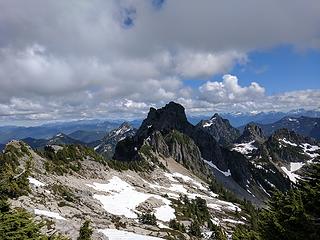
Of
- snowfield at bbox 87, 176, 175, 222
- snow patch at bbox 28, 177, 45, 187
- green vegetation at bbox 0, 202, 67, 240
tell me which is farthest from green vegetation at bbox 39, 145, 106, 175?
green vegetation at bbox 0, 202, 67, 240

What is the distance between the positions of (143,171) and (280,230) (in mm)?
134126

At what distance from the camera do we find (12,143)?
85.6 metres

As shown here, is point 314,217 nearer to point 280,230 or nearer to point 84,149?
point 280,230

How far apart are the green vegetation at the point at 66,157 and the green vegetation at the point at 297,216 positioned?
70.7m

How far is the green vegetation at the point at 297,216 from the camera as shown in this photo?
20.0 metres

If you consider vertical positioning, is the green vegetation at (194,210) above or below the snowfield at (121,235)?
below

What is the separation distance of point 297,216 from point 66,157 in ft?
304

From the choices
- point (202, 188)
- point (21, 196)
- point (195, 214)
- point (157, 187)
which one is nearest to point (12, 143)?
point (21, 196)

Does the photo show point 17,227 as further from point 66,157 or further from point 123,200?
point 66,157

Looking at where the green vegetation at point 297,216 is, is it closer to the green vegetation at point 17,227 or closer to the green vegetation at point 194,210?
the green vegetation at point 17,227

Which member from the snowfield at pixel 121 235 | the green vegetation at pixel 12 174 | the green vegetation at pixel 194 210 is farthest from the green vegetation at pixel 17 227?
the green vegetation at pixel 194 210

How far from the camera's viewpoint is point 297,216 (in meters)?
20.6

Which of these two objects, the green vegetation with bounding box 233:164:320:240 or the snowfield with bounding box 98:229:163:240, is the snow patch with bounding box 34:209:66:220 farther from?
the green vegetation with bounding box 233:164:320:240

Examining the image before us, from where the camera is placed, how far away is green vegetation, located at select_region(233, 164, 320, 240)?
1998 centimetres
